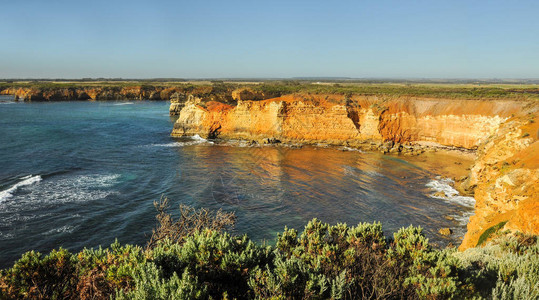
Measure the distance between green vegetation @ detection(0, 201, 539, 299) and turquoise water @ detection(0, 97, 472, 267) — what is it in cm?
1321

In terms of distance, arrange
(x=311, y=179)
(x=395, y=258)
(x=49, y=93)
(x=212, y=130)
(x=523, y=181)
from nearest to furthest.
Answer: (x=395, y=258), (x=523, y=181), (x=311, y=179), (x=212, y=130), (x=49, y=93)

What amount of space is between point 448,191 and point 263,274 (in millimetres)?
29381

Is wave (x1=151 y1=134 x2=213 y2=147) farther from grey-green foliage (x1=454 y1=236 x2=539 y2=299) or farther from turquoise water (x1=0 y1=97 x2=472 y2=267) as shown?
grey-green foliage (x1=454 y1=236 x2=539 y2=299)

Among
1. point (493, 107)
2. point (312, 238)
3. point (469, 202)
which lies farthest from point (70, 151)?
point (493, 107)

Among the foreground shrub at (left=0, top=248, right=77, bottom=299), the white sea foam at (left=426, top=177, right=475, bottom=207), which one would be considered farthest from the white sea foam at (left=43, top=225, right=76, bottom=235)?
the white sea foam at (left=426, top=177, right=475, bottom=207)

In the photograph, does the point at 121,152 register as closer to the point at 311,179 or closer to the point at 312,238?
the point at 311,179

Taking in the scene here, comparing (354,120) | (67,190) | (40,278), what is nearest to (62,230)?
(67,190)

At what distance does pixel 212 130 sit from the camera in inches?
2288

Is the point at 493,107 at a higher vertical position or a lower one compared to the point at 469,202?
higher

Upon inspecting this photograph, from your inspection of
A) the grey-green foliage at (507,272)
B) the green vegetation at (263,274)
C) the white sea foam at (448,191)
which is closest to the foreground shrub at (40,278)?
the green vegetation at (263,274)

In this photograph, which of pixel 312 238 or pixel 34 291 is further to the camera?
pixel 312 238

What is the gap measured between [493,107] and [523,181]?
104 feet

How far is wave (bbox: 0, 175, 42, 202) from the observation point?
1066 inches

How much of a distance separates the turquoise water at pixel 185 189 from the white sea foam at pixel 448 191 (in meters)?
0.48
